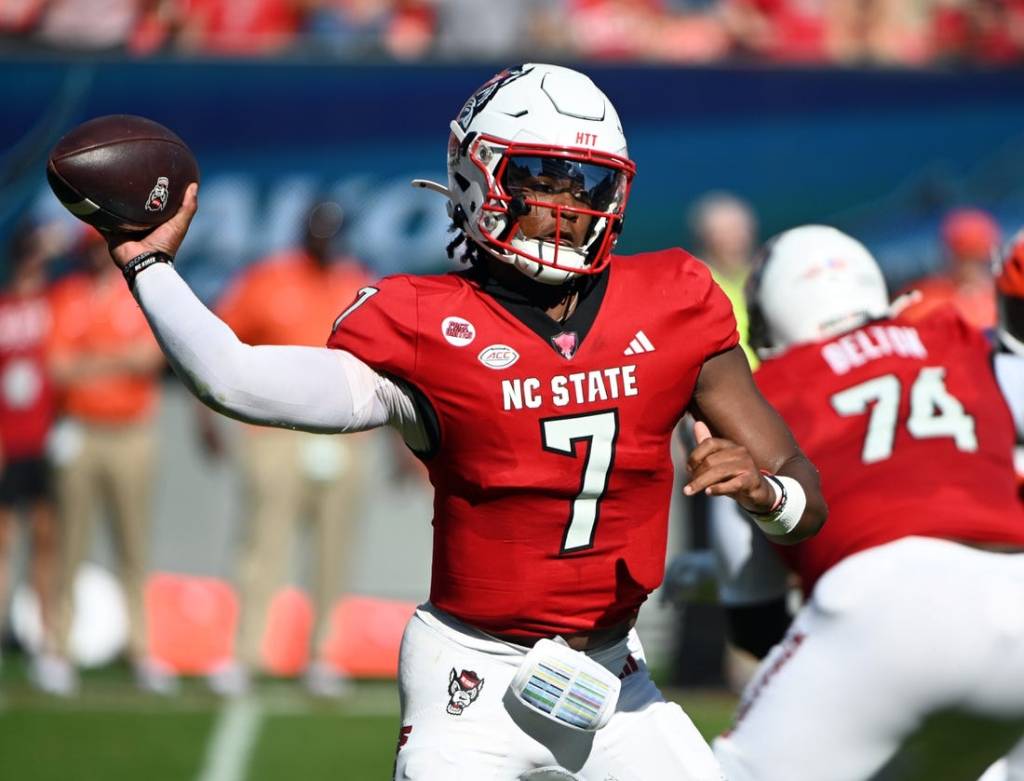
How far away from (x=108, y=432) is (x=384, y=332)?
5101 mm

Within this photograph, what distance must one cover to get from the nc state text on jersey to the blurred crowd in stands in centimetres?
542

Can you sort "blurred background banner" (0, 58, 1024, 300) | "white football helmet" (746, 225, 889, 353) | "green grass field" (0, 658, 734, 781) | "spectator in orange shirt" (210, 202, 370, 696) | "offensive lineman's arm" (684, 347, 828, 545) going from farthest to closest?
"blurred background banner" (0, 58, 1024, 300) < "spectator in orange shirt" (210, 202, 370, 696) < "green grass field" (0, 658, 734, 781) < "white football helmet" (746, 225, 889, 353) < "offensive lineman's arm" (684, 347, 828, 545)

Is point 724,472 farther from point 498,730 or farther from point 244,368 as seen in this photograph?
point 244,368

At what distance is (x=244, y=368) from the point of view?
2857mm

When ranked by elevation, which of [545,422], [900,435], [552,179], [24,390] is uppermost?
[552,179]

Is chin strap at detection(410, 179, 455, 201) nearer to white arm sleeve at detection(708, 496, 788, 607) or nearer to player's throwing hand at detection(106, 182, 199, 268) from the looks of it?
player's throwing hand at detection(106, 182, 199, 268)

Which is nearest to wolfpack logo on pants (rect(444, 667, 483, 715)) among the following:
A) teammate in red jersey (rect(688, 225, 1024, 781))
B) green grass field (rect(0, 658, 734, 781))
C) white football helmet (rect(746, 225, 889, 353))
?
teammate in red jersey (rect(688, 225, 1024, 781))

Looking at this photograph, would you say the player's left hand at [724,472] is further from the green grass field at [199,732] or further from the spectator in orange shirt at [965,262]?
the spectator in orange shirt at [965,262]

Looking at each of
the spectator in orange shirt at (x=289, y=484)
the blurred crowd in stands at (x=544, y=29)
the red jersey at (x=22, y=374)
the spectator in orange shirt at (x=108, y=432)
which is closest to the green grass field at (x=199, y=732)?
the spectator in orange shirt at (x=289, y=484)

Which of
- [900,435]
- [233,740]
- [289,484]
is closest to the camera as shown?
[900,435]

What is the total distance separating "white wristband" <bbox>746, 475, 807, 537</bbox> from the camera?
3.01 m

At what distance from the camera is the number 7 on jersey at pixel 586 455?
3.05 metres

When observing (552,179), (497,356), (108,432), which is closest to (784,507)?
(497,356)

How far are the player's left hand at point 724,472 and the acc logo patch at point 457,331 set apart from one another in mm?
471
